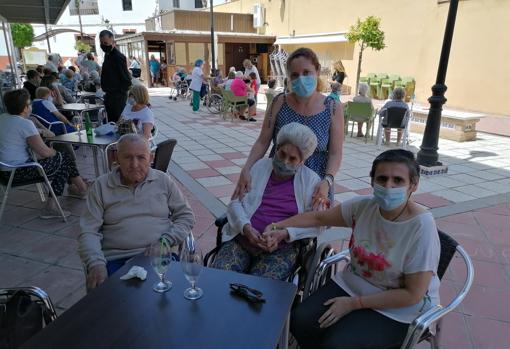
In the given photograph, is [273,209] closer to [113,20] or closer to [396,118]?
[396,118]

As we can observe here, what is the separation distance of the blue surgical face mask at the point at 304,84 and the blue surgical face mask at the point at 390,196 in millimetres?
769

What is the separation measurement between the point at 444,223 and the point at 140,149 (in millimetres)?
2828

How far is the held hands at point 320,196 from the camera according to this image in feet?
6.28

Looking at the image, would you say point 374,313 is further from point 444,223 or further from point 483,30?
point 483,30

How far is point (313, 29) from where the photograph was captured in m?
17.7

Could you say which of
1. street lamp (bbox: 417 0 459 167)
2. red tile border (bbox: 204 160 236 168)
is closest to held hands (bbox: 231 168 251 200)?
red tile border (bbox: 204 160 236 168)

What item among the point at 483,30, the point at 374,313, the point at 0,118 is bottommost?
the point at 374,313

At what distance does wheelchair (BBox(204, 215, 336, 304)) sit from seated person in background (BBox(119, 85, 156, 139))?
2159 mm

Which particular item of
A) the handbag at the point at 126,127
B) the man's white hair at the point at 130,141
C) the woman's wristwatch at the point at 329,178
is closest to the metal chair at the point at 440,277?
the woman's wristwatch at the point at 329,178

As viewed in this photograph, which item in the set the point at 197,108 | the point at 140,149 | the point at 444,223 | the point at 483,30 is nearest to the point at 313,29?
the point at 483,30

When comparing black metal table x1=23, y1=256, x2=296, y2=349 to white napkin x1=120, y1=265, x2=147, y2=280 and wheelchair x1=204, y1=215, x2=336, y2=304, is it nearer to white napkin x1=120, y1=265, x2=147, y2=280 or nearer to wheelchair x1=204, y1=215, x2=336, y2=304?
white napkin x1=120, y1=265, x2=147, y2=280

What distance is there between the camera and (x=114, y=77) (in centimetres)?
484

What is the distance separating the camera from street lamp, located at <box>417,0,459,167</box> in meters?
4.55

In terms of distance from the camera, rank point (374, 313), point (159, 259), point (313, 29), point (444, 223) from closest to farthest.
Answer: point (159, 259) < point (374, 313) < point (444, 223) < point (313, 29)
